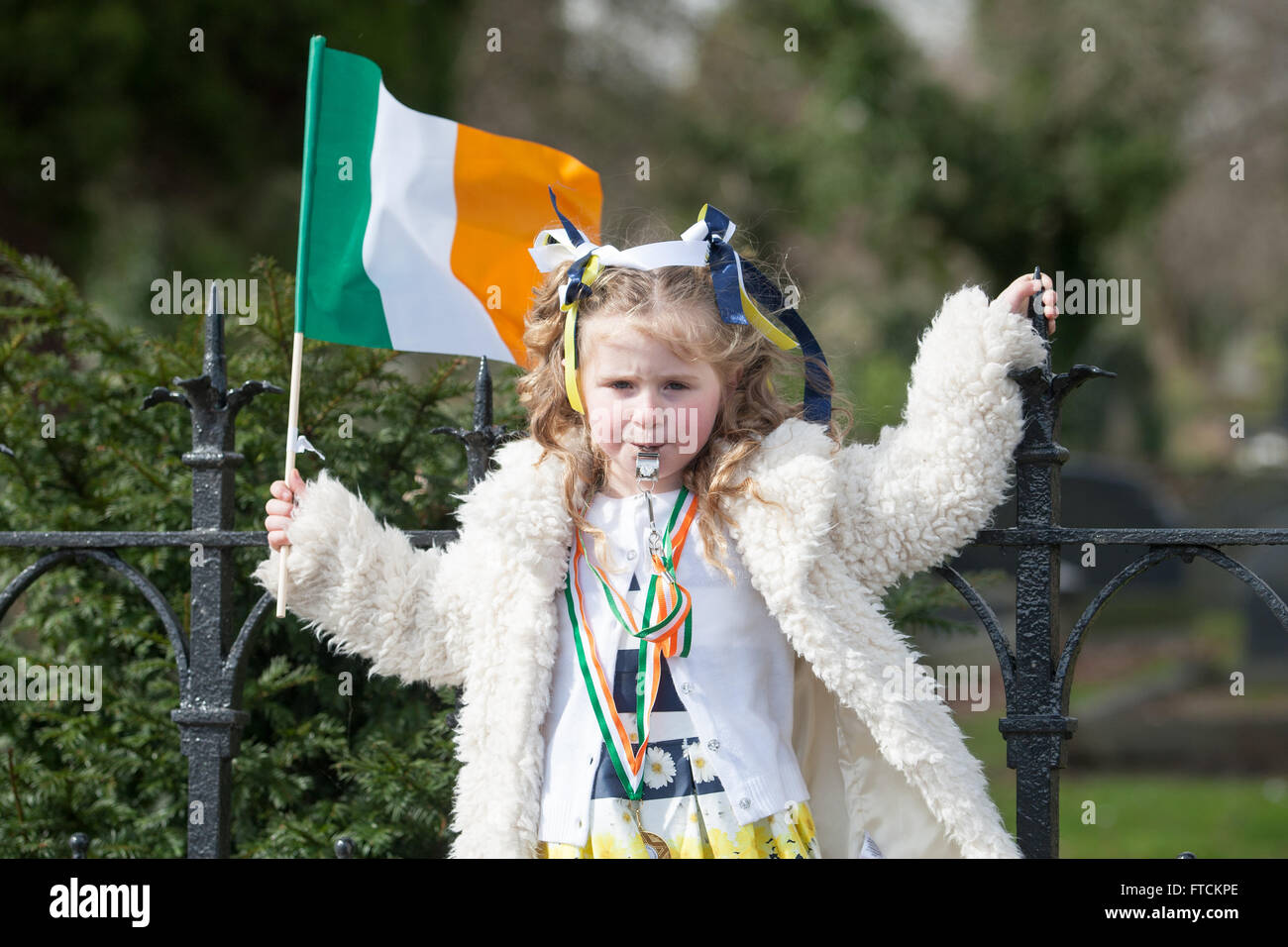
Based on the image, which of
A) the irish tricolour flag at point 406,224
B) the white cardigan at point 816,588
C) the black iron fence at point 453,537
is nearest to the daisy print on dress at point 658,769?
the white cardigan at point 816,588

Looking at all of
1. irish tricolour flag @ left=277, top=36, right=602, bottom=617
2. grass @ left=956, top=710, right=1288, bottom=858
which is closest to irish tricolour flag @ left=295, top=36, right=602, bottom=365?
irish tricolour flag @ left=277, top=36, right=602, bottom=617

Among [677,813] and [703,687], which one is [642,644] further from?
[677,813]

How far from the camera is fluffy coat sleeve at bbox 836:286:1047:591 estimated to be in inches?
89.3

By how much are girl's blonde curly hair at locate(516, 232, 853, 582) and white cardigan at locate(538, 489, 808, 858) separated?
0.05 m

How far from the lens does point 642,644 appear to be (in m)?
2.24

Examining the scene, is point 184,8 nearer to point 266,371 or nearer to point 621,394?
point 266,371

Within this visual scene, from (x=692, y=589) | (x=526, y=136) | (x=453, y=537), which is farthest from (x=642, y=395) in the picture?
(x=526, y=136)

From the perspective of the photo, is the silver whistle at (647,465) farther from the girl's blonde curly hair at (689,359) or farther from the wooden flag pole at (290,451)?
the wooden flag pole at (290,451)

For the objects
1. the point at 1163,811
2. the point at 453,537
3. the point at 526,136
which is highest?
the point at 526,136

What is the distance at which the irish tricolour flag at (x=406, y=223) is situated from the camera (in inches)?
102

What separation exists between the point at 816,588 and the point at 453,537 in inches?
30.7

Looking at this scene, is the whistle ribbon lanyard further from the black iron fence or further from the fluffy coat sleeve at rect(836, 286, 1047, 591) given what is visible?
the black iron fence

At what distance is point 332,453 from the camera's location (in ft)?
9.93
